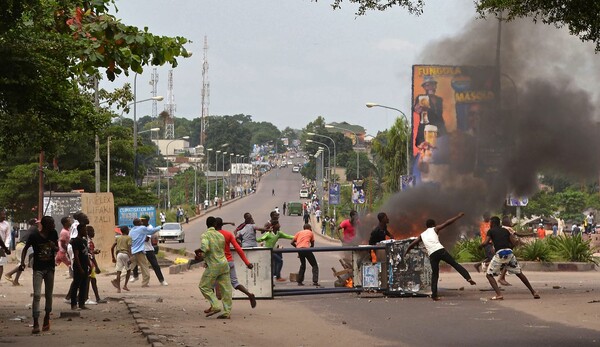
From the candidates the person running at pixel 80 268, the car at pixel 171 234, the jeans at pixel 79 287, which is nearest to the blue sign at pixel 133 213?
the car at pixel 171 234

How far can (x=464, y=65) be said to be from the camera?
24.7m

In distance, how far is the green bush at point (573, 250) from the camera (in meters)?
29.8

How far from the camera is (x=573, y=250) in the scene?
29906mm

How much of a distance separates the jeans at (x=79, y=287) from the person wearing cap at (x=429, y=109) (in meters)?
15.1

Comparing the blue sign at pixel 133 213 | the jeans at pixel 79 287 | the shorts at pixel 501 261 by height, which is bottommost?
the jeans at pixel 79 287

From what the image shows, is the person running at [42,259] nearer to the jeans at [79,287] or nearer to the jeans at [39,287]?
the jeans at [39,287]

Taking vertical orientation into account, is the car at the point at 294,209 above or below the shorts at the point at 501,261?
above

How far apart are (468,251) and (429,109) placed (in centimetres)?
541

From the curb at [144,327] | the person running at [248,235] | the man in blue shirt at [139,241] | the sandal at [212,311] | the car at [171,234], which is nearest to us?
the curb at [144,327]

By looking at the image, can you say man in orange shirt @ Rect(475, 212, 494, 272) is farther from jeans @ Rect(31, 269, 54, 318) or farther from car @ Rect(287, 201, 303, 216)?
car @ Rect(287, 201, 303, 216)

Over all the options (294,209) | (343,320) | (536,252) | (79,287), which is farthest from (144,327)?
(294,209)

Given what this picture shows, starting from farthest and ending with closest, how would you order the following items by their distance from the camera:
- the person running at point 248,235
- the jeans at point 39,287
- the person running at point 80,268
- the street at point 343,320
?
the person running at point 248,235 < the person running at point 80,268 < the jeans at point 39,287 < the street at point 343,320

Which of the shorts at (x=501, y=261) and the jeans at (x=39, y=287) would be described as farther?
the shorts at (x=501, y=261)

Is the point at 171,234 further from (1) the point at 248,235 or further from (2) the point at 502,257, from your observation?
(2) the point at 502,257
